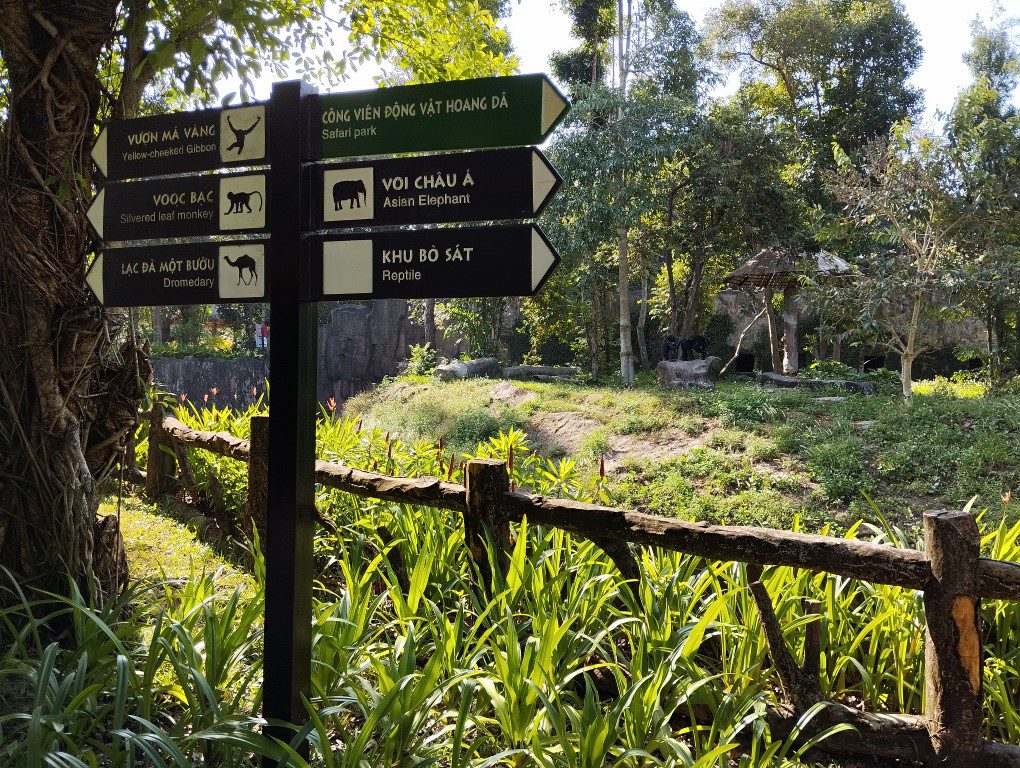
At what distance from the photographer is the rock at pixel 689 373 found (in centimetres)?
1398

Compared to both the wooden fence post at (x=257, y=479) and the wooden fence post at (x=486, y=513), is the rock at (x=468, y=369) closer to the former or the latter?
the wooden fence post at (x=257, y=479)

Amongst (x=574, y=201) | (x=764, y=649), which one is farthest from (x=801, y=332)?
(x=764, y=649)

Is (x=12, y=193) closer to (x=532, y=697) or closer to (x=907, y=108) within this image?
(x=532, y=697)

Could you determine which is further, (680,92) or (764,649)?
(680,92)

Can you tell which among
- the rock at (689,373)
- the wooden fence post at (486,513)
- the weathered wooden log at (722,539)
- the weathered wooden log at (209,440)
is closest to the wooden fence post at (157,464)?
the weathered wooden log at (209,440)

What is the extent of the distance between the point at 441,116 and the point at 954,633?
2.15 m

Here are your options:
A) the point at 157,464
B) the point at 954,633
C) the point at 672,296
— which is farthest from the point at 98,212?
the point at 672,296

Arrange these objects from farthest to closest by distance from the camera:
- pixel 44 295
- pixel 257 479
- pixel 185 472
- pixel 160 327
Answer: pixel 160 327
pixel 185 472
pixel 257 479
pixel 44 295

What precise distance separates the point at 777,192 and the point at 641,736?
15214 millimetres

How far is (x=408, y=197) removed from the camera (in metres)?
2.15

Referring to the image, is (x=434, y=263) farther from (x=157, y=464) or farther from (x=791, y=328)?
(x=791, y=328)

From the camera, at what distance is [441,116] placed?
6.98 feet

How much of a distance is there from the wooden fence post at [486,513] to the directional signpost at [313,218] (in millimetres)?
1129

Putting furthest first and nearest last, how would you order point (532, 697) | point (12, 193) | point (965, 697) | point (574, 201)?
1. point (574, 201)
2. point (12, 193)
3. point (965, 697)
4. point (532, 697)
